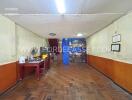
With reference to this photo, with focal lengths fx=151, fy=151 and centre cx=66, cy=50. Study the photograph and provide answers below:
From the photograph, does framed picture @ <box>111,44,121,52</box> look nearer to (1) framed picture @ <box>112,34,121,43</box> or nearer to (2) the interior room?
(2) the interior room

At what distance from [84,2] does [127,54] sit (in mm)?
2144

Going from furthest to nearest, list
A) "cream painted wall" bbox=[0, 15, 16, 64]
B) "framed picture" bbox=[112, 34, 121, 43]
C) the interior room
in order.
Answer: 1. "framed picture" bbox=[112, 34, 121, 43]
2. "cream painted wall" bbox=[0, 15, 16, 64]
3. the interior room

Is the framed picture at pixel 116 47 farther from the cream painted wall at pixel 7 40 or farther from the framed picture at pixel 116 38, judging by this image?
the cream painted wall at pixel 7 40

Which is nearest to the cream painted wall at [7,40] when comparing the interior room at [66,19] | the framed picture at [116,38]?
the interior room at [66,19]

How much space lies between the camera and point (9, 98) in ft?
13.2

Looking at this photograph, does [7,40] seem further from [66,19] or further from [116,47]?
[116,47]

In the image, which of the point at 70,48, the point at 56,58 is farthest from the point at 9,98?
the point at 56,58

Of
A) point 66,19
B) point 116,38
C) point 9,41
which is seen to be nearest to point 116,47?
point 116,38

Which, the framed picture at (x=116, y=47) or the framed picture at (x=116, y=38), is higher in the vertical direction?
the framed picture at (x=116, y=38)

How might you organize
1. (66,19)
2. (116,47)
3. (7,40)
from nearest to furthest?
(7,40)
(66,19)
(116,47)

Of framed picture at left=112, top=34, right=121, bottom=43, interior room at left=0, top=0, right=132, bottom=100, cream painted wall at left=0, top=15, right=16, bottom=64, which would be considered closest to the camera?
interior room at left=0, top=0, right=132, bottom=100

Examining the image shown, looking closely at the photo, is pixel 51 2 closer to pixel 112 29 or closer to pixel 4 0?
pixel 4 0

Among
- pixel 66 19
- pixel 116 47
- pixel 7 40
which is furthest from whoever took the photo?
pixel 116 47

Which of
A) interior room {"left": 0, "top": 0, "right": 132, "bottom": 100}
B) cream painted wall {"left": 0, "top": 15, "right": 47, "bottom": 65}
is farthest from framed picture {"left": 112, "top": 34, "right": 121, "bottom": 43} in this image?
cream painted wall {"left": 0, "top": 15, "right": 47, "bottom": 65}
